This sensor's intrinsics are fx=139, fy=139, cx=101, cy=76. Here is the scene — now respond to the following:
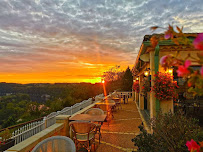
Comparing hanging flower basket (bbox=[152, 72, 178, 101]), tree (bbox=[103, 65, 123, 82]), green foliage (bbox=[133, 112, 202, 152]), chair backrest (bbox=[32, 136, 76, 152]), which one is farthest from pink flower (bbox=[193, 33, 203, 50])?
tree (bbox=[103, 65, 123, 82])

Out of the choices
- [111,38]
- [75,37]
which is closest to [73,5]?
[75,37]

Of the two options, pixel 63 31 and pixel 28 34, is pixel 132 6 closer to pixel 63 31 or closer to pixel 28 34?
pixel 63 31

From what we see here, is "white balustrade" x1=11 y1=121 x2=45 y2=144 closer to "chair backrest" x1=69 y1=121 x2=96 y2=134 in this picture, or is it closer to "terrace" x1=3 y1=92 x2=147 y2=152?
"terrace" x1=3 y1=92 x2=147 y2=152

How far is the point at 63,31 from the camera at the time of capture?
9320mm

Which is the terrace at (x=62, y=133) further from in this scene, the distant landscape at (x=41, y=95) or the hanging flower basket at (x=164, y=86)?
the distant landscape at (x=41, y=95)

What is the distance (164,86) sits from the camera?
4.39 m

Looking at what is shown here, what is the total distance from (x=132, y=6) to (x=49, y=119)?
6388 millimetres

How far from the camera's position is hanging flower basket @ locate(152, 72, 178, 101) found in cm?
440

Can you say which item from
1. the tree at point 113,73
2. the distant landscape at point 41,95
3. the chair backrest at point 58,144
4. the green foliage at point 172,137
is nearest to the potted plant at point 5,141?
the chair backrest at point 58,144

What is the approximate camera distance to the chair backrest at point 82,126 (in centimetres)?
358

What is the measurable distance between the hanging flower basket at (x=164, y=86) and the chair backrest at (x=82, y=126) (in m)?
2.35

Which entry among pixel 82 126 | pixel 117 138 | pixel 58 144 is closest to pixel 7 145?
pixel 58 144

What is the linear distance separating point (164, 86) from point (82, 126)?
9.10ft

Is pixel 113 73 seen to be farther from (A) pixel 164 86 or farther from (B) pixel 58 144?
(B) pixel 58 144
